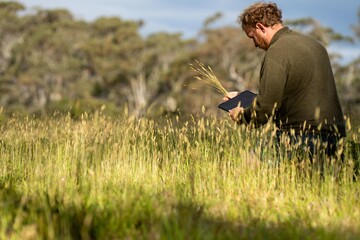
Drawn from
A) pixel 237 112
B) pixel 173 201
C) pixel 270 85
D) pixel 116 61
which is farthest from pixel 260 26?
pixel 116 61

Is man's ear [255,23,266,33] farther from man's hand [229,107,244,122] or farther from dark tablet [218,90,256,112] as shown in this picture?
man's hand [229,107,244,122]

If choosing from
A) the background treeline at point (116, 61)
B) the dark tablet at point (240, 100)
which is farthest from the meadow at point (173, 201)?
the background treeline at point (116, 61)

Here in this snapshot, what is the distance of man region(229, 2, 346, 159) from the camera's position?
389 centimetres

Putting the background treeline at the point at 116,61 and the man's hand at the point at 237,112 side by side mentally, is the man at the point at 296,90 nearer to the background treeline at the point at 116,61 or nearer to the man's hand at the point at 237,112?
the man's hand at the point at 237,112

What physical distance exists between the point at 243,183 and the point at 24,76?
122 feet

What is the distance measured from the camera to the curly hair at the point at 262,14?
13.4 ft

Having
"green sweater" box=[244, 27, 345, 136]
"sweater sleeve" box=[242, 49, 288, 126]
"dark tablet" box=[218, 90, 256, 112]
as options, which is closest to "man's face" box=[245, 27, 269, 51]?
"green sweater" box=[244, 27, 345, 136]

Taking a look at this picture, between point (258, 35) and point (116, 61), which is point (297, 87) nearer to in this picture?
point (258, 35)

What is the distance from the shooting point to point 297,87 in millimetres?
3953

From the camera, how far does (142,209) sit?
286cm

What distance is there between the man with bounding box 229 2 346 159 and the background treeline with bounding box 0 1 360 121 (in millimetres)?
24948

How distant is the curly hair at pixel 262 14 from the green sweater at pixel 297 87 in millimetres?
182

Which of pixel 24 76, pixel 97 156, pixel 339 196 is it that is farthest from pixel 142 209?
pixel 24 76

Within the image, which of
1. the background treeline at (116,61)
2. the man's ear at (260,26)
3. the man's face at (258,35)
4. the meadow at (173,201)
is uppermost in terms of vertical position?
the background treeline at (116,61)
